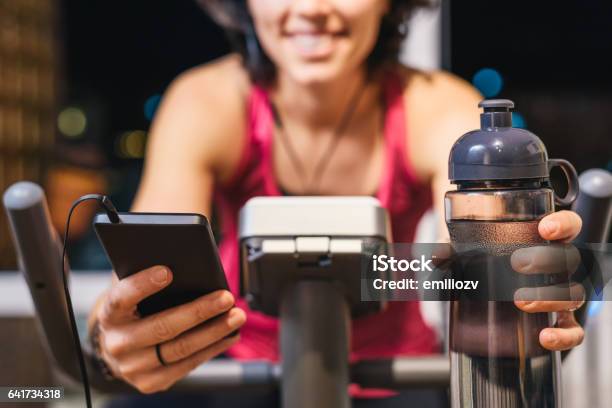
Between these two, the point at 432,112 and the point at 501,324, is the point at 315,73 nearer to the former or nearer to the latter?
the point at 432,112

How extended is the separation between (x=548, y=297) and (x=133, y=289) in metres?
0.38

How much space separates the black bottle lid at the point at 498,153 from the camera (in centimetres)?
64

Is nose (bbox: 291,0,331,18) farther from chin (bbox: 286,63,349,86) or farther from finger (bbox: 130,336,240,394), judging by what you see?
finger (bbox: 130,336,240,394)

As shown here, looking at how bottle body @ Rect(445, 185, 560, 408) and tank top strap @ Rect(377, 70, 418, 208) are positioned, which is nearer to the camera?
bottle body @ Rect(445, 185, 560, 408)

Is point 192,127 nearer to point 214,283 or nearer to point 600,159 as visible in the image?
point 214,283

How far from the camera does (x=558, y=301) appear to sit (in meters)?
0.67

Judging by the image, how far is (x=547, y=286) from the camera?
0.67 metres

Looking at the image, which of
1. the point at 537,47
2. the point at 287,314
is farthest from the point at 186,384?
the point at 537,47

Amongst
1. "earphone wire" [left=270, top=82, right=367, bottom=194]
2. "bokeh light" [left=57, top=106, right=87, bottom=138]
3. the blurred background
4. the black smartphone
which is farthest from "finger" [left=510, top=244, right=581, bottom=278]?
"bokeh light" [left=57, top=106, right=87, bottom=138]

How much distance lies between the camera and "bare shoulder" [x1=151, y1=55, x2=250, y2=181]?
1099mm

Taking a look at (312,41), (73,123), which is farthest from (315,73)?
(73,123)

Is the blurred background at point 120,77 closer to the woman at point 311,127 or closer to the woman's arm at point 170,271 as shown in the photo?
the woman at point 311,127

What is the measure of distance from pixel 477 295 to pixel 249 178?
21.7 inches

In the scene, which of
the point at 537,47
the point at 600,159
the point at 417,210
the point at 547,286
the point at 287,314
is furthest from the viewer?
the point at 600,159
